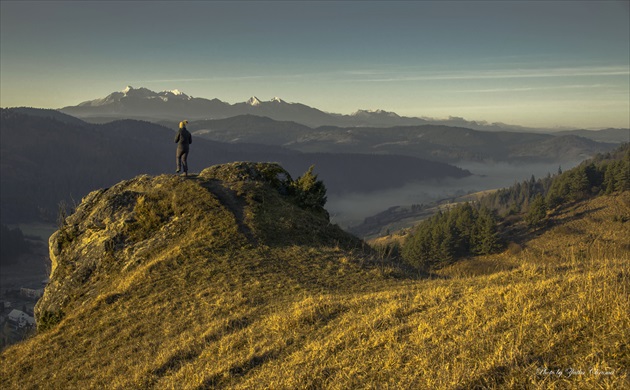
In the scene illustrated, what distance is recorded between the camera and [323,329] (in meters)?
10.2

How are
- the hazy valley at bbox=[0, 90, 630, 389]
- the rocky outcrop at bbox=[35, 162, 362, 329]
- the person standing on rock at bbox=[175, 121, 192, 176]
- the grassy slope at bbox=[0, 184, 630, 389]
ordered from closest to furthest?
the grassy slope at bbox=[0, 184, 630, 389] < the hazy valley at bbox=[0, 90, 630, 389] < the rocky outcrop at bbox=[35, 162, 362, 329] < the person standing on rock at bbox=[175, 121, 192, 176]

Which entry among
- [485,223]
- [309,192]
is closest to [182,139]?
[309,192]

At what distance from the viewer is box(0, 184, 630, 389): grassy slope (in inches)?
260

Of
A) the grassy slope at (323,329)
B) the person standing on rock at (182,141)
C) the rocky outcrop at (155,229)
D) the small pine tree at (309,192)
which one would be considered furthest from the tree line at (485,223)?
the grassy slope at (323,329)

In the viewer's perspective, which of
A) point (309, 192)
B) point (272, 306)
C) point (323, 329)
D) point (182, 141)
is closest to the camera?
point (323, 329)

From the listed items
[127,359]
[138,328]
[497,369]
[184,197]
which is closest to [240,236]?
[184,197]

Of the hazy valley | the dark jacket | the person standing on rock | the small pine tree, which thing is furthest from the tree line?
the hazy valley

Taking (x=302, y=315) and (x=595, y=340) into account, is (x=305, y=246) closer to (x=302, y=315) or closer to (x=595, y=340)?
(x=302, y=315)

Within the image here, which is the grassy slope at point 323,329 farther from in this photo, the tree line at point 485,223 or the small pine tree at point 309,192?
the tree line at point 485,223

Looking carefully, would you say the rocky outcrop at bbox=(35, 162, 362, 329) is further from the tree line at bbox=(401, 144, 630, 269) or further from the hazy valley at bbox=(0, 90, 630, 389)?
the tree line at bbox=(401, 144, 630, 269)

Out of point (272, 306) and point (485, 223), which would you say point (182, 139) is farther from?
point (485, 223)

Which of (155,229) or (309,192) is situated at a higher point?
(309,192)

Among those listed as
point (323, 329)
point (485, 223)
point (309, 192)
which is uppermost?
point (309, 192)

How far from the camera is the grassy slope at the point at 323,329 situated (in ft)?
21.7
